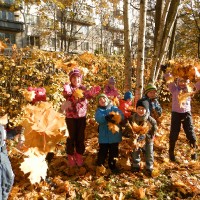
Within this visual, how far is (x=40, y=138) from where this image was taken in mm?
2348

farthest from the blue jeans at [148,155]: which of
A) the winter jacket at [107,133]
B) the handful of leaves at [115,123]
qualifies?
the handful of leaves at [115,123]

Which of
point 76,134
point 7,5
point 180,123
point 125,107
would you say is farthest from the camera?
point 7,5

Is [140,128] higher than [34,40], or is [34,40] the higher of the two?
[34,40]

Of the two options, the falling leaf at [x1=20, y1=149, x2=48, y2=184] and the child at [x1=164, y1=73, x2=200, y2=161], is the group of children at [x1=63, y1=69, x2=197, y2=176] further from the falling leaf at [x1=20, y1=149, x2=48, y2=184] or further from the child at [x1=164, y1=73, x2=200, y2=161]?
the falling leaf at [x1=20, y1=149, x2=48, y2=184]

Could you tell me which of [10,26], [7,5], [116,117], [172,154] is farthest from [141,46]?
[7,5]

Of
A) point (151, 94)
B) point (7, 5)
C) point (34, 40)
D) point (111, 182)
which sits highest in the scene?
point (7, 5)

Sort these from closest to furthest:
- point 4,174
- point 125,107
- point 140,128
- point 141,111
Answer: point 4,174
point 140,128
point 141,111
point 125,107

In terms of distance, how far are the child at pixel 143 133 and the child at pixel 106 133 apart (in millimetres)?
276

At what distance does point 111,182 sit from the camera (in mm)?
3654

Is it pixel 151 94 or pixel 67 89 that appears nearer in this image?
pixel 67 89

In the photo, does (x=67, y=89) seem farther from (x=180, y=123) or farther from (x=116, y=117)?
(x=180, y=123)

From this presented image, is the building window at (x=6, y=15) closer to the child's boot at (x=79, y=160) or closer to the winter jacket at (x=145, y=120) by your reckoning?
the child's boot at (x=79, y=160)

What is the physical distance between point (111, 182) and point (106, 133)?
2.49ft

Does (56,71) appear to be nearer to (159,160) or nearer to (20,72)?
(20,72)
